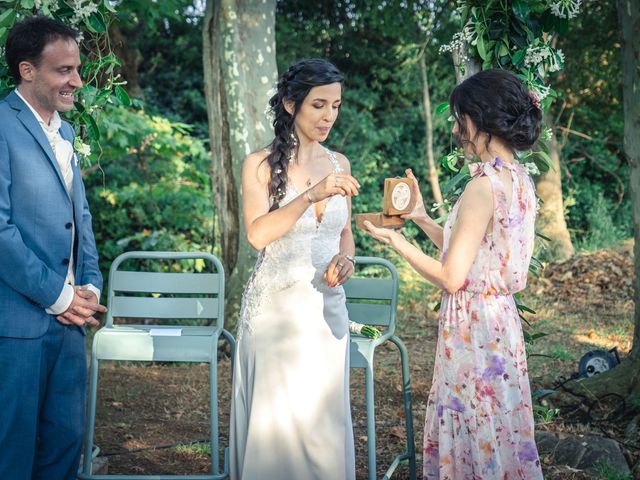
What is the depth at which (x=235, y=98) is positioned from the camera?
20.7ft

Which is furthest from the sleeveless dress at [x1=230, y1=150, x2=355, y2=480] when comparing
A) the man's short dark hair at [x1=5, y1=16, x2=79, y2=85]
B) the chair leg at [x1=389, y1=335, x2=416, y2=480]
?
the man's short dark hair at [x1=5, y1=16, x2=79, y2=85]

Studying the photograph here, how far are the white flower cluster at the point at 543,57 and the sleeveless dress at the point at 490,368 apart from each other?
121 cm

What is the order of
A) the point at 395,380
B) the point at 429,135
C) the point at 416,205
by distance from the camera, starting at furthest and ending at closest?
1. the point at 429,135
2. the point at 395,380
3. the point at 416,205

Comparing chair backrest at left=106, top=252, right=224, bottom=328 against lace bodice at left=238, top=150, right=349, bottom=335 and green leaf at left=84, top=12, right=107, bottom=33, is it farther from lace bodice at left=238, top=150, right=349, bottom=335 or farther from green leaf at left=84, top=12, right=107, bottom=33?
green leaf at left=84, top=12, right=107, bottom=33

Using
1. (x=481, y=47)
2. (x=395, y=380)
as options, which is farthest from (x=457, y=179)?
(x=395, y=380)

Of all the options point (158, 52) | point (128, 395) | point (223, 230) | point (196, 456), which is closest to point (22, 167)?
point (196, 456)

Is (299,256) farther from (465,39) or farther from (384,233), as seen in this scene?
(465,39)

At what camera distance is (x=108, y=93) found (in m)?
3.89

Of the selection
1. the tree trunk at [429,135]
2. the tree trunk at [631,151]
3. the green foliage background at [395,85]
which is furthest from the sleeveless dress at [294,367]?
the tree trunk at [429,135]

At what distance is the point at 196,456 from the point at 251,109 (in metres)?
2.84

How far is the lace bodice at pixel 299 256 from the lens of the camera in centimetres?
320

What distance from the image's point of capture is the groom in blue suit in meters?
2.94

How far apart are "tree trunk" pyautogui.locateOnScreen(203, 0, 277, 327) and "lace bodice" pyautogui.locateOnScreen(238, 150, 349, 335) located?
10.4 feet

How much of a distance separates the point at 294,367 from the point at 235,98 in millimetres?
3562
